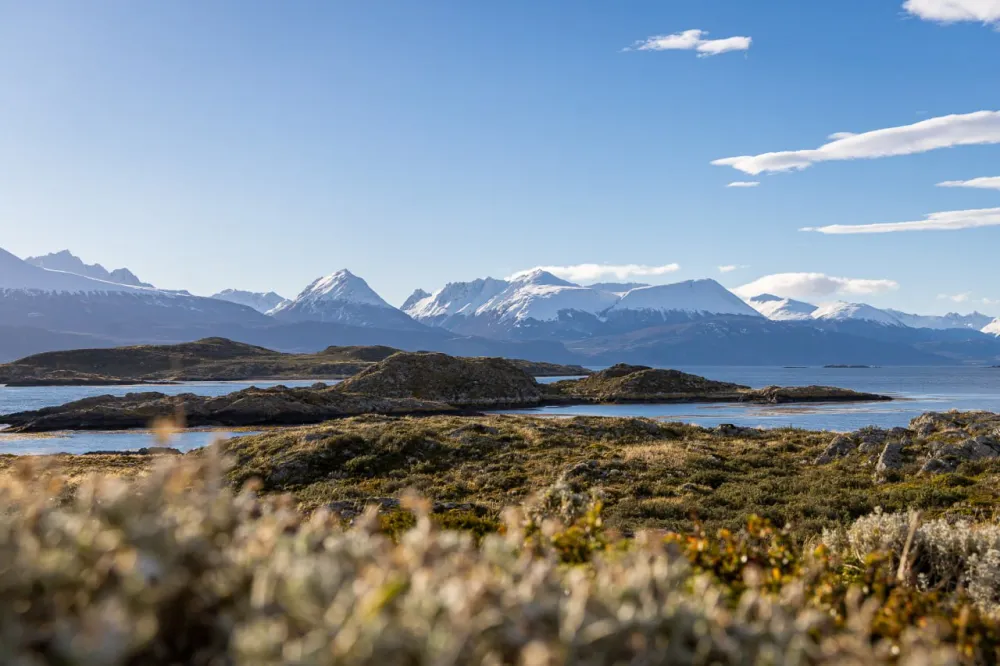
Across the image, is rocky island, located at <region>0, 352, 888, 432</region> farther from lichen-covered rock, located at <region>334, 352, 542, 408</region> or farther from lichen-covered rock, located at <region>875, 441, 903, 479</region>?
lichen-covered rock, located at <region>875, 441, 903, 479</region>

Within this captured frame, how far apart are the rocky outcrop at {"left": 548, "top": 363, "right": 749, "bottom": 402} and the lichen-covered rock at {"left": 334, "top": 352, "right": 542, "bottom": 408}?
10.2 m

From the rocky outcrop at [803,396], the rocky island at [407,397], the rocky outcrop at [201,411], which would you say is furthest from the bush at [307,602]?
the rocky outcrop at [803,396]

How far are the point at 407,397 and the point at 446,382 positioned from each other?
11.1 m

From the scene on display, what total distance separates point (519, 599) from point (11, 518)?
3010mm

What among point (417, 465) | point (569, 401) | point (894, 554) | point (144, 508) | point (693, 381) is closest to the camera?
point (144, 508)

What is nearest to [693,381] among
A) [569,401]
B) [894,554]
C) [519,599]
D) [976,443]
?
[569,401]

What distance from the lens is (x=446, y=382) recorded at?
376 feet

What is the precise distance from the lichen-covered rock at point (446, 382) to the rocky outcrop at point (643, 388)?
33.5 feet

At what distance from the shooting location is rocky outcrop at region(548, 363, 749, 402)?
398ft

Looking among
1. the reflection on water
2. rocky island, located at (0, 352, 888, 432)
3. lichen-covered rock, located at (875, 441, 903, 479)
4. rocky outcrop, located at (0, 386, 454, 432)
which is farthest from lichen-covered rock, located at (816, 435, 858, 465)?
rocky outcrop, located at (0, 386, 454, 432)

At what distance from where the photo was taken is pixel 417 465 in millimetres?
33250

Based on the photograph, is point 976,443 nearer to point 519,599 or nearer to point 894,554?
point 894,554

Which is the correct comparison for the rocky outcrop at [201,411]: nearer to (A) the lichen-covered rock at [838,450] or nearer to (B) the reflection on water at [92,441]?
(B) the reflection on water at [92,441]

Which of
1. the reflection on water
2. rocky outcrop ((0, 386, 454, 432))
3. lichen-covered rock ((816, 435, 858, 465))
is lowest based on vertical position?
the reflection on water
